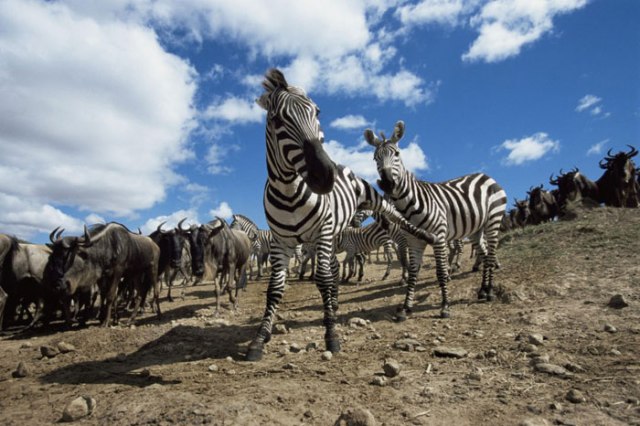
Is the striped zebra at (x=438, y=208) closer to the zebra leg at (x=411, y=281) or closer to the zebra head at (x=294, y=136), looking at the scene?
the zebra leg at (x=411, y=281)

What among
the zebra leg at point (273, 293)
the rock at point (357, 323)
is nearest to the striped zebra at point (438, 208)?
the rock at point (357, 323)

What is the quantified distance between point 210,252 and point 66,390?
6.46 metres

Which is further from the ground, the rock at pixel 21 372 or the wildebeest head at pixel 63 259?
the wildebeest head at pixel 63 259

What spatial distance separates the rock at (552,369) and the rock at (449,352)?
717mm

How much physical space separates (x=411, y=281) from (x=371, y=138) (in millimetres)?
3037

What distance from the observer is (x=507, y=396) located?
279cm

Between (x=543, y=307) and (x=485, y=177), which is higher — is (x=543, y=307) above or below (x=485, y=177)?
below

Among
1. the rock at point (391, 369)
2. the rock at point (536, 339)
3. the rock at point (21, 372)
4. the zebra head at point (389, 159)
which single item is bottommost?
the rock at point (21, 372)

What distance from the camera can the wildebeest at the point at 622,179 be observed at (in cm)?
1630

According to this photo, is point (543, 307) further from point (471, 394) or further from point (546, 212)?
point (546, 212)

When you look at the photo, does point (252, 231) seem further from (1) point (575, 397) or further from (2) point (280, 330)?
(1) point (575, 397)

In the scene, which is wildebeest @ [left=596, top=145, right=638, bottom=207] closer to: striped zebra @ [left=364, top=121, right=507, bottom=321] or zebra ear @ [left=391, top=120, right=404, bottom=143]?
striped zebra @ [left=364, top=121, right=507, bottom=321]

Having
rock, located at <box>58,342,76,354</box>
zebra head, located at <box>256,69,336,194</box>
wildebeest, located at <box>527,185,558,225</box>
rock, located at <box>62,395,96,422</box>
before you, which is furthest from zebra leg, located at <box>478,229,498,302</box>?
wildebeest, located at <box>527,185,558,225</box>

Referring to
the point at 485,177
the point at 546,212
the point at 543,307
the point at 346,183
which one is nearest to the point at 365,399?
the point at 346,183
